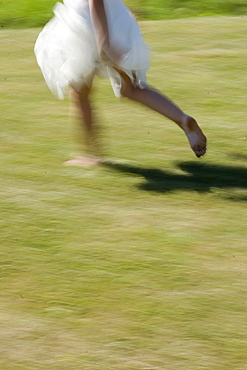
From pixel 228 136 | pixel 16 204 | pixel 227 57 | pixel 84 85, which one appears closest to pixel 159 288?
pixel 16 204

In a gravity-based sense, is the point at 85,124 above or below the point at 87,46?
below

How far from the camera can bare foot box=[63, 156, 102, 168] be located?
16.3 ft

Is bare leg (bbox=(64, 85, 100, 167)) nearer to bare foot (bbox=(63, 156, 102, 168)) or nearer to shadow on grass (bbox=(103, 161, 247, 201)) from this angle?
bare foot (bbox=(63, 156, 102, 168))

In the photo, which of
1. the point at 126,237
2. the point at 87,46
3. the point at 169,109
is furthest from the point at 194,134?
the point at 126,237

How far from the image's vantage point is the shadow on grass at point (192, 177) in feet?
15.1

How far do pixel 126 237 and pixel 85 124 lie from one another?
1251mm

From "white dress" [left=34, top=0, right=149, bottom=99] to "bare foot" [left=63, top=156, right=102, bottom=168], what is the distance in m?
0.43

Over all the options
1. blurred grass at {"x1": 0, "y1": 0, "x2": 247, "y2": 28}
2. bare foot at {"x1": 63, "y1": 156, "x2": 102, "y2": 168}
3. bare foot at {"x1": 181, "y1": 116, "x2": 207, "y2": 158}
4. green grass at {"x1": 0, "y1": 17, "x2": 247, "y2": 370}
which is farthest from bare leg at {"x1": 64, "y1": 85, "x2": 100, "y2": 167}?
blurred grass at {"x1": 0, "y1": 0, "x2": 247, "y2": 28}

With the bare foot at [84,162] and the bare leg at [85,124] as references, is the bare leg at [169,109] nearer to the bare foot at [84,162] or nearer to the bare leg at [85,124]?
the bare leg at [85,124]

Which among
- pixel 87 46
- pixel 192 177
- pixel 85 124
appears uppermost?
pixel 87 46

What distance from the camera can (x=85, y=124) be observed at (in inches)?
197

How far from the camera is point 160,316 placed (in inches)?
127

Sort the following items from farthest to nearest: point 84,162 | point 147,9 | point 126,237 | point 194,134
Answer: point 147,9, point 84,162, point 194,134, point 126,237

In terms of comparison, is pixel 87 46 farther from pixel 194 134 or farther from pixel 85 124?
pixel 194 134
